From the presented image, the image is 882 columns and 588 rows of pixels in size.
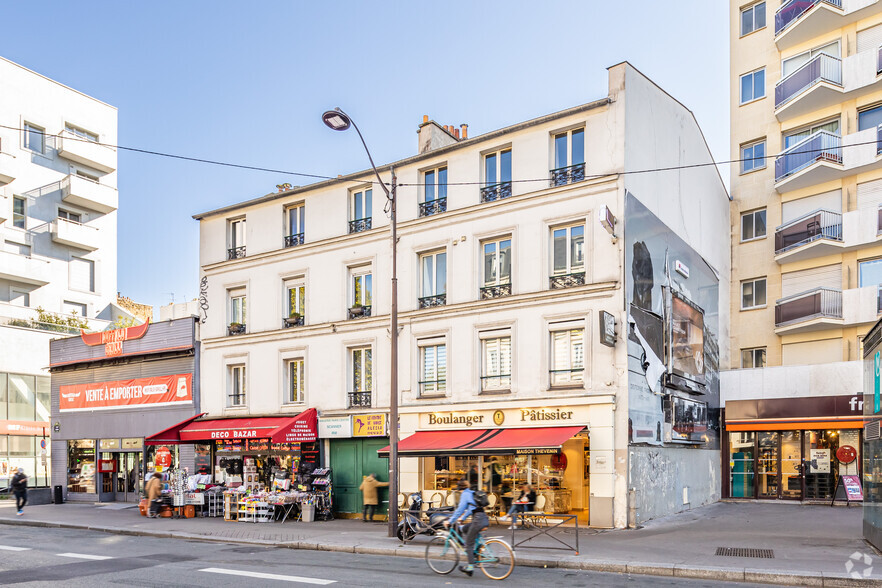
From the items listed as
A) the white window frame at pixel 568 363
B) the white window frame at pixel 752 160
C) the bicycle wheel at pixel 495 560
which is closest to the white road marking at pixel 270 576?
the bicycle wheel at pixel 495 560

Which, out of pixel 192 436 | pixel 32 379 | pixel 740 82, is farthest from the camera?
pixel 32 379

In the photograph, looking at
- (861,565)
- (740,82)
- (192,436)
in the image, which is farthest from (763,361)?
(192,436)

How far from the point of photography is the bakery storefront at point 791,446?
2511cm

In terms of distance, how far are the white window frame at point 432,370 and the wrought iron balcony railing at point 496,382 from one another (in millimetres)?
1217

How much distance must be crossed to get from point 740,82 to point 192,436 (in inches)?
1001

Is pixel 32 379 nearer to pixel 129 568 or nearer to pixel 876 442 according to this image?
pixel 129 568

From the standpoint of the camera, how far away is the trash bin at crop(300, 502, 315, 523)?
2195 centimetres

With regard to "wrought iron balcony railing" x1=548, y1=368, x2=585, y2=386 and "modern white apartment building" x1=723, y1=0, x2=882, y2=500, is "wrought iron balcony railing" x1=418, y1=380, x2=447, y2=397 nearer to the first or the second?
"wrought iron balcony railing" x1=548, y1=368, x2=585, y2=386

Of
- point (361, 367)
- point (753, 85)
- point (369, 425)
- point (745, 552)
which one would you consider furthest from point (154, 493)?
point (753, 85)

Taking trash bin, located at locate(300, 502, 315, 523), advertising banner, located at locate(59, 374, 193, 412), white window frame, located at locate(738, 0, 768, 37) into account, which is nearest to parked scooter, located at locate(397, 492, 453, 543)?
trash bin, located at locate(300, 502, 315, 523)

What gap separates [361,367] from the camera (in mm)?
23719

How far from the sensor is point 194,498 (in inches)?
941

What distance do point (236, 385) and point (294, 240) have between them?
5487mm

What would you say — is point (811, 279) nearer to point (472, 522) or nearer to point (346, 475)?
point (346, 475)
